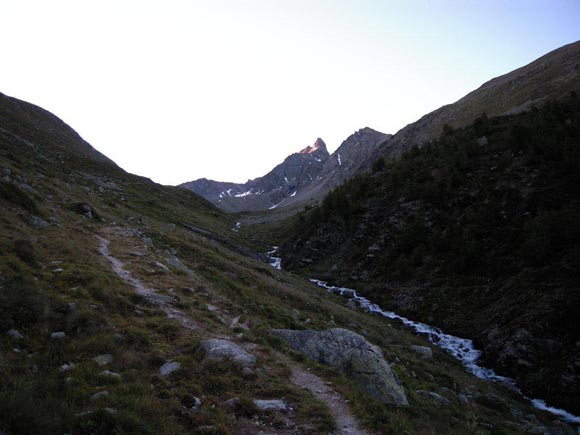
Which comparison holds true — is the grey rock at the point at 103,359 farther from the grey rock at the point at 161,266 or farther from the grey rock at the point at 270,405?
the grey rock at the point at 161,266

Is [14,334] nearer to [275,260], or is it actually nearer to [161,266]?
[161,266]

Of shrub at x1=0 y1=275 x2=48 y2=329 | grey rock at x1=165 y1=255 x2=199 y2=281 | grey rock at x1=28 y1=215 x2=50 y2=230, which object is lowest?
grey rock at x1=165 y1=255 x2=199 y2=281

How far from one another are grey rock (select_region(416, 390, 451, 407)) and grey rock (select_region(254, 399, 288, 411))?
27.6 feet

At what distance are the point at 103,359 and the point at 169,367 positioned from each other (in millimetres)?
1731

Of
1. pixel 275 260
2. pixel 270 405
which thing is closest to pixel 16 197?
pixel 270 405

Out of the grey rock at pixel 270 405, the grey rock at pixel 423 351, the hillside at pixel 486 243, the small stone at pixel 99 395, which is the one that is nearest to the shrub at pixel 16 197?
the small stone at pixel 99 395

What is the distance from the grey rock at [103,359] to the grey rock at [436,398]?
12.4m

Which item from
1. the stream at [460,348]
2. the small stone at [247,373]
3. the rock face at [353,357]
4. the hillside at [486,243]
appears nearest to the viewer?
the small stone at [247,373]

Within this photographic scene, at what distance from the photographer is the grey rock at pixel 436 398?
47.2 ft

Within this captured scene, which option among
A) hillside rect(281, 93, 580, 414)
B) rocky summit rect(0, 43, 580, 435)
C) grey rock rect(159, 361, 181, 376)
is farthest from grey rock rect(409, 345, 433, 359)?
grey rock rect(159, 361, 181, 376)

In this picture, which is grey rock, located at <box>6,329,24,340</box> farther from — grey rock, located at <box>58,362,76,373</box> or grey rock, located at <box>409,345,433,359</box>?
grey rock, located at <box>409,345,433,359</box>

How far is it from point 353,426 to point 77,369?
279 inches

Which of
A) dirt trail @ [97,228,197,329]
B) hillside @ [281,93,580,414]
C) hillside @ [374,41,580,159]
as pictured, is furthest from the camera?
hillside @ [374,41,580,159]

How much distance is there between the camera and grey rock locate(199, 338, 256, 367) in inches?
423
